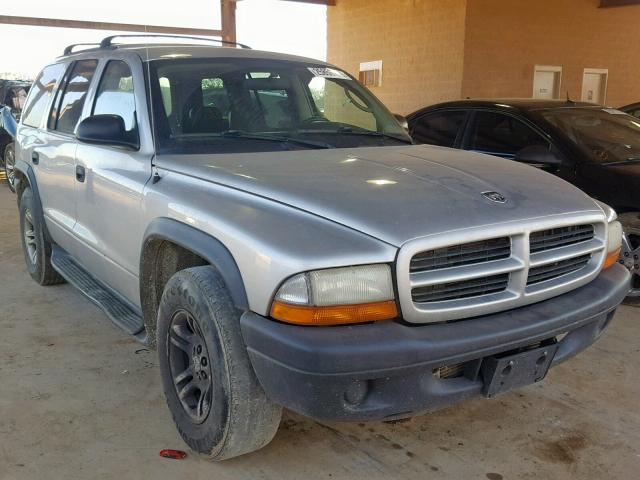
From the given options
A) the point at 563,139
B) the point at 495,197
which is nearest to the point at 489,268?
the point at 495,197

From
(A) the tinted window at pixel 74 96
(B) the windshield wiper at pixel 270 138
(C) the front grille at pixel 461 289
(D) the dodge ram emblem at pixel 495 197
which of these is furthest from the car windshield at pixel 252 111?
(C) the front grille at pixel 461 289

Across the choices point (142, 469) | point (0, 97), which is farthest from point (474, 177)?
point (0, 97)

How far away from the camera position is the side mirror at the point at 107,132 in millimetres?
3207

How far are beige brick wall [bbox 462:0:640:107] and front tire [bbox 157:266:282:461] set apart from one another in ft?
36.8

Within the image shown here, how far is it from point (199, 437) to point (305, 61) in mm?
2483

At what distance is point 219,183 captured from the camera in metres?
2.77

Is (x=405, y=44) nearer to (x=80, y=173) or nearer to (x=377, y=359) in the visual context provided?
(x=80, y=173)

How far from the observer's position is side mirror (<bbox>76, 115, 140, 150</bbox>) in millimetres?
3207

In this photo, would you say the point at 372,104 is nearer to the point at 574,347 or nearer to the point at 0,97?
the point at 574,347

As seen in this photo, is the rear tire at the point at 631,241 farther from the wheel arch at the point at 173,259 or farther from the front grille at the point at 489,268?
the wheel arch at the point at 173,259

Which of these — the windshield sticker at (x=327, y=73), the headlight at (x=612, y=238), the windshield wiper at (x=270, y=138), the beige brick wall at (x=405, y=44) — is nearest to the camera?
the headlight at (x=612, y=238)

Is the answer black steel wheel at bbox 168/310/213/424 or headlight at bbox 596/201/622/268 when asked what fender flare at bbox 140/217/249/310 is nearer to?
black steel wheel at bbox 168/310/213/424

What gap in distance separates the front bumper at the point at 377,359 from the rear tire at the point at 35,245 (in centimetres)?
328

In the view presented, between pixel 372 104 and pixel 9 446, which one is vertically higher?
pixel 372 104
